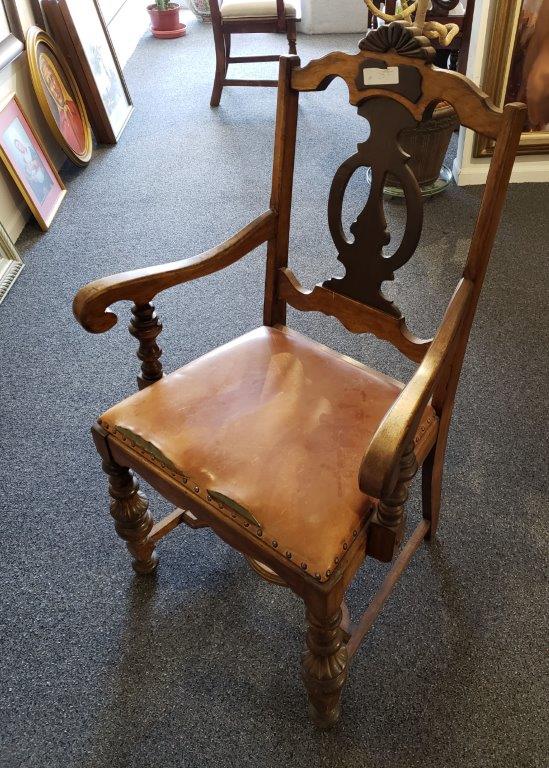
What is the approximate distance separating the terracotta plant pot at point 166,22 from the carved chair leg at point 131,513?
189 inches

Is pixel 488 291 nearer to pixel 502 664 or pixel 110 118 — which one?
pixel 502 664

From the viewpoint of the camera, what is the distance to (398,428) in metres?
0.74

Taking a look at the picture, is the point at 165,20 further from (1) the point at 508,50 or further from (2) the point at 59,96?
(1) the point at 508,50

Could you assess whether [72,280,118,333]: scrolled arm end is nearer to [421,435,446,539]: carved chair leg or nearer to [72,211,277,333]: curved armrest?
[72,211,277,333]: curved armrest

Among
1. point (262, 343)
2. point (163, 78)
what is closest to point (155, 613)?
point (262, 343)

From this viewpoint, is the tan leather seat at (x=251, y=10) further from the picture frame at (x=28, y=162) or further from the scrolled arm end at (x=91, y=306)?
the scrolled arm end at (x=91, y=306)

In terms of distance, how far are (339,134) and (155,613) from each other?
2.80 metres

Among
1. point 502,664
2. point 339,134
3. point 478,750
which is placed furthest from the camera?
point 339,134

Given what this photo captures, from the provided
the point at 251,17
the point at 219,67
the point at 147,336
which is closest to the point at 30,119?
the point at 219,67

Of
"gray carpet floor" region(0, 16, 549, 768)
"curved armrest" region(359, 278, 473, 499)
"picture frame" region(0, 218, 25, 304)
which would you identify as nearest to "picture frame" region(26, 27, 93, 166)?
"picture frame" region(0, 218, 25, 304)

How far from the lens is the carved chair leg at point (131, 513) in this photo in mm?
1144

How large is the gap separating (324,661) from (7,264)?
205 cm

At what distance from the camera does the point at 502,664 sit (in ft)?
3.89

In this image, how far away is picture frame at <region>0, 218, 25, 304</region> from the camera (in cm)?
231
